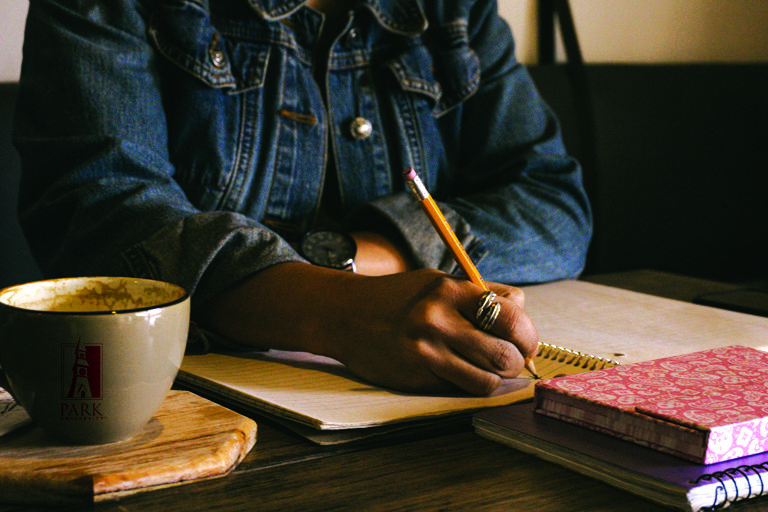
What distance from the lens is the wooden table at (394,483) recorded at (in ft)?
1.23

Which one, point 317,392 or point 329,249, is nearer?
point 317,392

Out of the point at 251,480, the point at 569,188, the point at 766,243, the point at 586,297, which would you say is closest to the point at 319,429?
the point at 251,480

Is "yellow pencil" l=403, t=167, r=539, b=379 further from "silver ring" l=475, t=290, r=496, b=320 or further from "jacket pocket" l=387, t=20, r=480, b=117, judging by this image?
"jacket pocket" l=387, t=20, r=480, b=117

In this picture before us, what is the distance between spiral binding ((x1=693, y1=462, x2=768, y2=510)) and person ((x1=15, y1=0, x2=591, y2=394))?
176 mm

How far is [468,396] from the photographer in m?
Result: 0.52

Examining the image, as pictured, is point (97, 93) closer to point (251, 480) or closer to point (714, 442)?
point (251, 480)

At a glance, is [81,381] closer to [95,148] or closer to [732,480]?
[732,480]

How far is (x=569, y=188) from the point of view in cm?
108

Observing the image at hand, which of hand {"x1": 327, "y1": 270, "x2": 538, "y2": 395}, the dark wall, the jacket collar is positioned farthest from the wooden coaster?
the dark wall

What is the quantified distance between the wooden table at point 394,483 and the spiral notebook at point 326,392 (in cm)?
1

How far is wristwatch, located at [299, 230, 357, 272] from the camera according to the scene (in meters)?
0.81

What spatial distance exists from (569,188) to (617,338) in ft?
1.48

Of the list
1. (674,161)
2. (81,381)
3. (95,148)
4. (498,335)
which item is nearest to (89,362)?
(81,381)

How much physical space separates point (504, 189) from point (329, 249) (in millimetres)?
308
